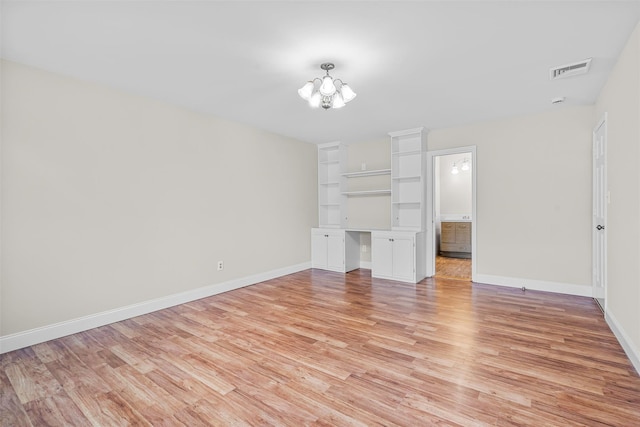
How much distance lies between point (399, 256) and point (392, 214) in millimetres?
780

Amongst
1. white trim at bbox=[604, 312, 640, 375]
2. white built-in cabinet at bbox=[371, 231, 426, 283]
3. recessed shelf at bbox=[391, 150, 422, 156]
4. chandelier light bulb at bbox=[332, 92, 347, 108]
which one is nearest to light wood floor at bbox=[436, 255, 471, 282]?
white built-in cabinet at bbox=[371, 231, 426, 283]

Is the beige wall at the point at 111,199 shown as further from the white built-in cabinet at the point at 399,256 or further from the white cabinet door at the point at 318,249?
the white built-in cabinet at the point at 399,256

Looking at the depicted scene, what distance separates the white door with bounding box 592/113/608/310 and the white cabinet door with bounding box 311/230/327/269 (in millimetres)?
3741

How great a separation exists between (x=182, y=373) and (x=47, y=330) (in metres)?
1.54

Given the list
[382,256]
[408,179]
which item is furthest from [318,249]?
[408,179]

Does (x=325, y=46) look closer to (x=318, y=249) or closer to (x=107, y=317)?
(x=107, y=317)

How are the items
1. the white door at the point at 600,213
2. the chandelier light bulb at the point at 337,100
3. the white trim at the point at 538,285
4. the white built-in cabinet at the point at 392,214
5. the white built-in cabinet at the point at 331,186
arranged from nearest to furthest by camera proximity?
the chandelier light bulb at the point at 337,100 < the white door at the point at 600,213 < the white trim at the point at 538,285 < the white built-in cabinet at the point at 392,214 < the white built-in cabinet at the point at 331,186

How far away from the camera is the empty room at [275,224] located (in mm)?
1894

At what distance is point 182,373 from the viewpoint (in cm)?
214

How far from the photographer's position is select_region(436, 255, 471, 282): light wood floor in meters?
4.98

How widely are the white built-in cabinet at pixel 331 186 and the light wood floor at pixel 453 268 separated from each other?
6.50 ft

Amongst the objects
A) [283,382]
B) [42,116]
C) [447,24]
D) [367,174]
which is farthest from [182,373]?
[367,174]

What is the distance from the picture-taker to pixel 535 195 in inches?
161

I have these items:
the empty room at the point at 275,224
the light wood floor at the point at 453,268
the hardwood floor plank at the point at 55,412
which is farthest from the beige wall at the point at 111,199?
the light wood floor at the point at 453,268
